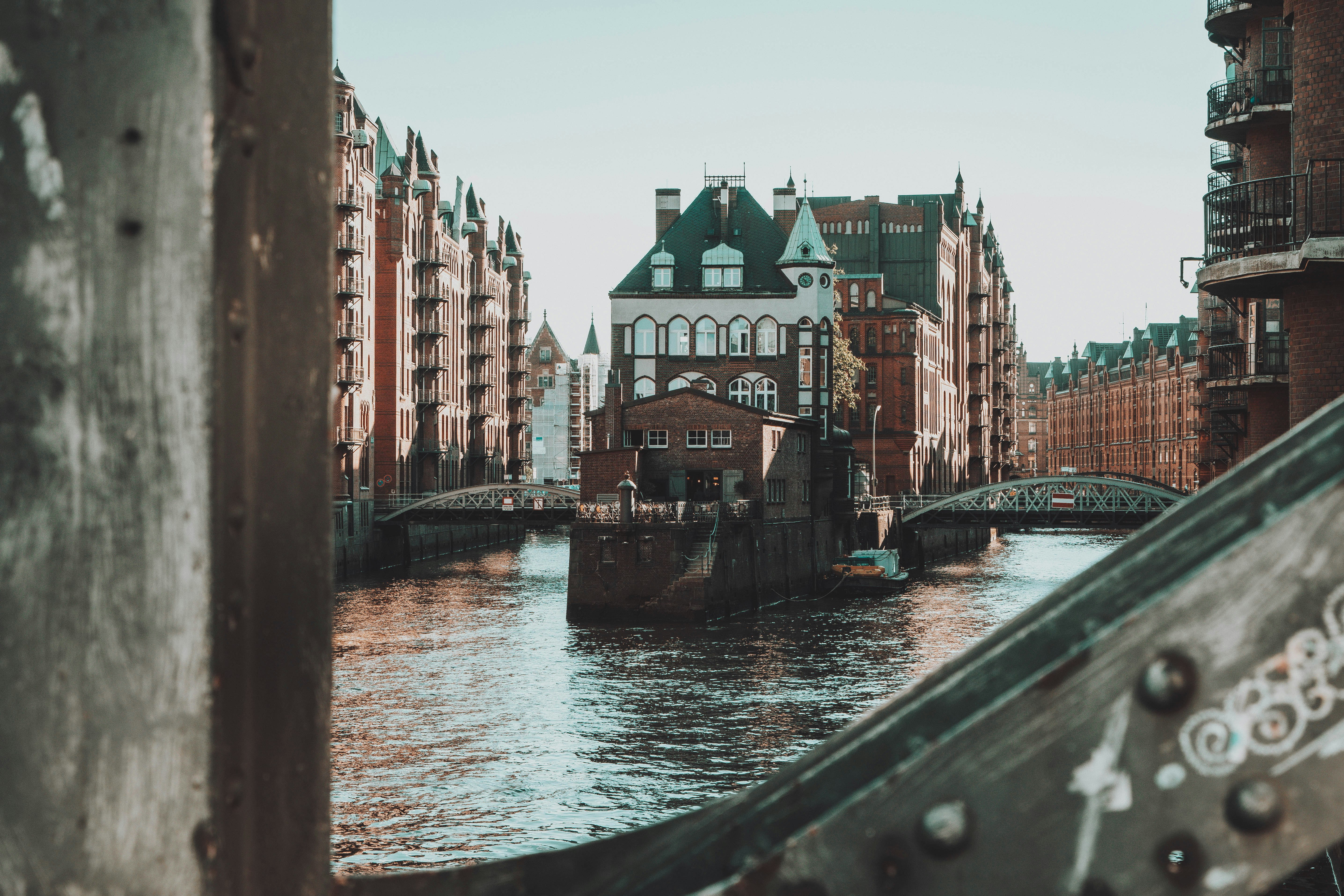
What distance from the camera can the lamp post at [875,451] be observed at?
6919cm

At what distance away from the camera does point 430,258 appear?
2803 inches

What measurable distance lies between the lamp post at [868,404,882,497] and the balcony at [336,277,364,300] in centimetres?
2445

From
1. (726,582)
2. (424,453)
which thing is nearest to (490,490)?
(424,453)

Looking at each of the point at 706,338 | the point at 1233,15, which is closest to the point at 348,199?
the point at 706,338

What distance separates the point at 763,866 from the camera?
1132 millimetres

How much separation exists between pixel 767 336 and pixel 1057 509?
46.4 ft

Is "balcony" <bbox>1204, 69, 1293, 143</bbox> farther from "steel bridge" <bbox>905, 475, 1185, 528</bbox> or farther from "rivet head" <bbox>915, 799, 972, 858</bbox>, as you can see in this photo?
"steel bridge" <bbox>905, 475, 1185, 528</bbox>

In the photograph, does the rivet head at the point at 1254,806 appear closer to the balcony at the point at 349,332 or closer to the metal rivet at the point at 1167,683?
the metal rivet at the point at 1167,683

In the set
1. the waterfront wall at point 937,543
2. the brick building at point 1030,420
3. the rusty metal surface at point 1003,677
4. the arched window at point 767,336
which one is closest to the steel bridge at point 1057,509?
the waterfront wall at point 937,543

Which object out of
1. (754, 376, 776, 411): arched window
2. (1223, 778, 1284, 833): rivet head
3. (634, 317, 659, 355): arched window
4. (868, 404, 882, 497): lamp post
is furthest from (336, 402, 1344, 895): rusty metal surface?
(868, 404, 882, 497): lamp post

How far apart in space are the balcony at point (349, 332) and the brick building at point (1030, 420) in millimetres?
116743

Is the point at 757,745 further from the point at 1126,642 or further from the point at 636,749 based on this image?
the point at 1126,642

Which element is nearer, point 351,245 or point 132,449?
point 132,449

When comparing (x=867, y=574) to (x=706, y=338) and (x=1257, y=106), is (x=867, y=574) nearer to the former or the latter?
(x=706, y=338)
